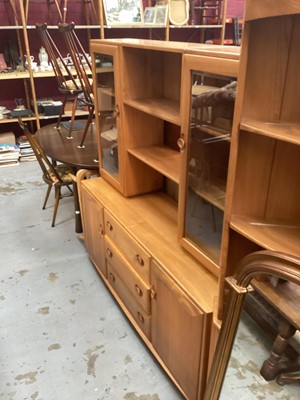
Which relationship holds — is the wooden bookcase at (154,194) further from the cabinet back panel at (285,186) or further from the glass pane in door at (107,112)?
the cabinet back panel at (285,186)

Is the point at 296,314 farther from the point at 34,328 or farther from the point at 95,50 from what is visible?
the point at 95,50

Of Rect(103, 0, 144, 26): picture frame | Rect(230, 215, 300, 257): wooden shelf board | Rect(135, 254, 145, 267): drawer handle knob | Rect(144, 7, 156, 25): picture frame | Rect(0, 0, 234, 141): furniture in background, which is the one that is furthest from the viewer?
Rect(144, 7, 156, 25): picture frame

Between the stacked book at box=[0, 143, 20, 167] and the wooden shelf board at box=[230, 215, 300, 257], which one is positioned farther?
the stacked book at box=[0, 143, 20, 167]

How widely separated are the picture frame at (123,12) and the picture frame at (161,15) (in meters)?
0.19

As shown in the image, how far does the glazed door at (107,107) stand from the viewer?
190 centimetres

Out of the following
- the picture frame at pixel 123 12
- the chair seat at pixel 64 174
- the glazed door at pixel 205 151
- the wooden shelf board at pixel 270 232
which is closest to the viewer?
the wooden shelf board at pixel 270 232

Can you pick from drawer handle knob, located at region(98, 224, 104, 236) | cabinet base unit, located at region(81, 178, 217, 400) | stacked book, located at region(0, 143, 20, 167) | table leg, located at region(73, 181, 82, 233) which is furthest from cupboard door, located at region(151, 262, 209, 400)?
stacked book, located at region(0, 143, 20, 167)

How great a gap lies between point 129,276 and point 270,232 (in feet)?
2.97

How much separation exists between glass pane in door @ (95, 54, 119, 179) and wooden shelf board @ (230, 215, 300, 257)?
1.13 m

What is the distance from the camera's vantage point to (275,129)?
0.92 m

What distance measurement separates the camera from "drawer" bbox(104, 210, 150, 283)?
5.31 feet

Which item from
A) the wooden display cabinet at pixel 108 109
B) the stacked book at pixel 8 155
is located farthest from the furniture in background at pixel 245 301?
the stacked book at pixel 8 155

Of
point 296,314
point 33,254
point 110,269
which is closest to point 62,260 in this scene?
point 33,254

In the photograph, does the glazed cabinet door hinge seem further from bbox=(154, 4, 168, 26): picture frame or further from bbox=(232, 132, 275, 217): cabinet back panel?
bbox=(154, 4, 168, 26): picture frame
